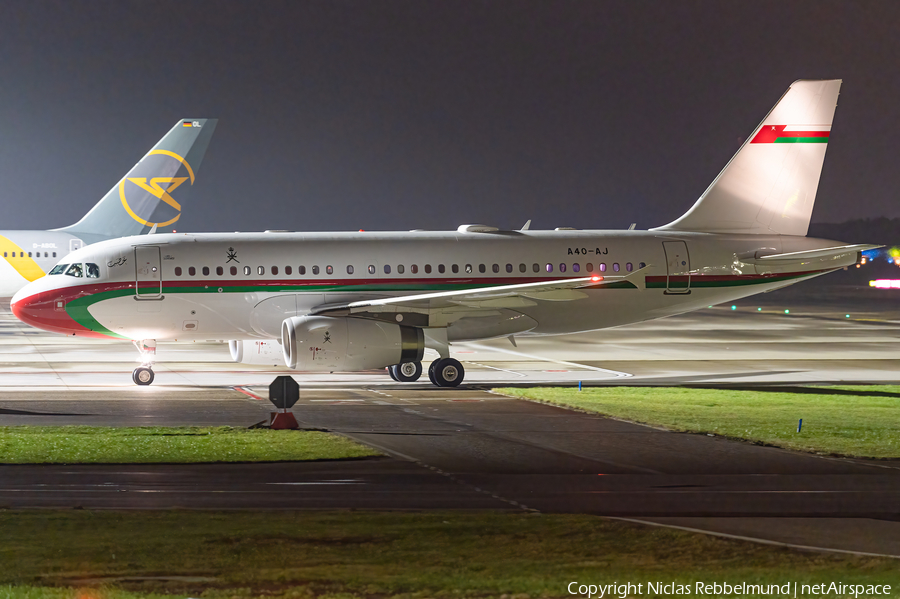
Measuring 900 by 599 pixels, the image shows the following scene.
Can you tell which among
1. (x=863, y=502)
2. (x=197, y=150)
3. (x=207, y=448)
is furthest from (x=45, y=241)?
(x=863, y=502)

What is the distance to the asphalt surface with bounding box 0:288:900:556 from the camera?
13.1 m

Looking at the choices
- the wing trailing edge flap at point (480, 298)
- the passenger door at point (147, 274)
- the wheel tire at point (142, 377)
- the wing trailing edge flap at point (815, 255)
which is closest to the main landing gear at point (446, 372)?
the wing trailing edge flap at point (480, 298)

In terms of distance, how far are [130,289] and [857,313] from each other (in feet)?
179

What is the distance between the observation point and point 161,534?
11.6 meters

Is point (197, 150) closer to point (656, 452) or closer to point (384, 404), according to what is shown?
point (384, 404)

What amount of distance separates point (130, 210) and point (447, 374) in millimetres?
29432

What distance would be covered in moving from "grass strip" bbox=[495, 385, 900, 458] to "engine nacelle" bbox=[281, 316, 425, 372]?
3.23 metres

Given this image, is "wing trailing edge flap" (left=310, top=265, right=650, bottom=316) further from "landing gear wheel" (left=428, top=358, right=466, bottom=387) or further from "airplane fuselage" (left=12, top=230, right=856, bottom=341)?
"landing gear wheel" (left=428, top=358, right=466, bottom=387)

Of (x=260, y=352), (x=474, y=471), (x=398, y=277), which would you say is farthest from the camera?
(x=260, y=352)

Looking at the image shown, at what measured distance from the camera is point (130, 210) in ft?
169

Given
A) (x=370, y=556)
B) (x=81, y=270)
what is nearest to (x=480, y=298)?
(x=81, y=270)

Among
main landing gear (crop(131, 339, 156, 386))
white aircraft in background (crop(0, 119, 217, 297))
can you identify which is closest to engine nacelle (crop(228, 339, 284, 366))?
main landing gear (crop(131, 339, 156, 386))

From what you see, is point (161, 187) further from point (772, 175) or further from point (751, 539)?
point (751, 539)

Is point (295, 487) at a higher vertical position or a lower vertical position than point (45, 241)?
lower
